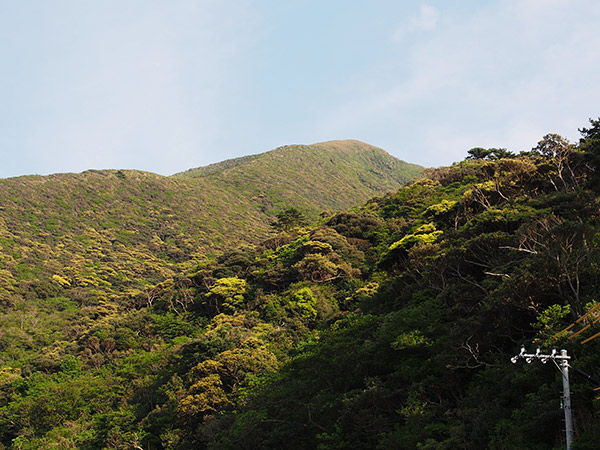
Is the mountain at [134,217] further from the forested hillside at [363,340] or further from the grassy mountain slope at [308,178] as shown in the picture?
the forested hillside at [363,340]

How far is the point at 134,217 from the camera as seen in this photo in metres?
107

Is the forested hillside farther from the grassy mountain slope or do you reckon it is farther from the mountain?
the grassy mountain slope

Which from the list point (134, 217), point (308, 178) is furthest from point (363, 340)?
point (308, 178)

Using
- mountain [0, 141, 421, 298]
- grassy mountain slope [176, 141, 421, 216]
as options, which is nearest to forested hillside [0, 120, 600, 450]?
mountain [0, 141, 421, 298]

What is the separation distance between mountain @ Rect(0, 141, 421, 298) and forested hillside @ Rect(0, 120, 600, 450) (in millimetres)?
22522

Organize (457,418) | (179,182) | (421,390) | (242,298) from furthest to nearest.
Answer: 1. (179,182)
2. (242,298)
3. (421,390)
4. (457,418)

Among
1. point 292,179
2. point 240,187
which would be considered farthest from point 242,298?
point 292,179

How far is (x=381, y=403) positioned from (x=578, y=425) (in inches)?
317

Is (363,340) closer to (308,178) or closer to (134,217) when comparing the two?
(134,217)

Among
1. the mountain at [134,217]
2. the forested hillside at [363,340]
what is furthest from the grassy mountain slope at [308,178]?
the forested hillside at [363,340]

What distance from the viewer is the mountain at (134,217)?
79.4m

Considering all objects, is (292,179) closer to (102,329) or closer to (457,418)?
(102,329)

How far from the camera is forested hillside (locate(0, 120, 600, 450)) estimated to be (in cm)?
1652

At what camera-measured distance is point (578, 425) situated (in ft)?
41.5
